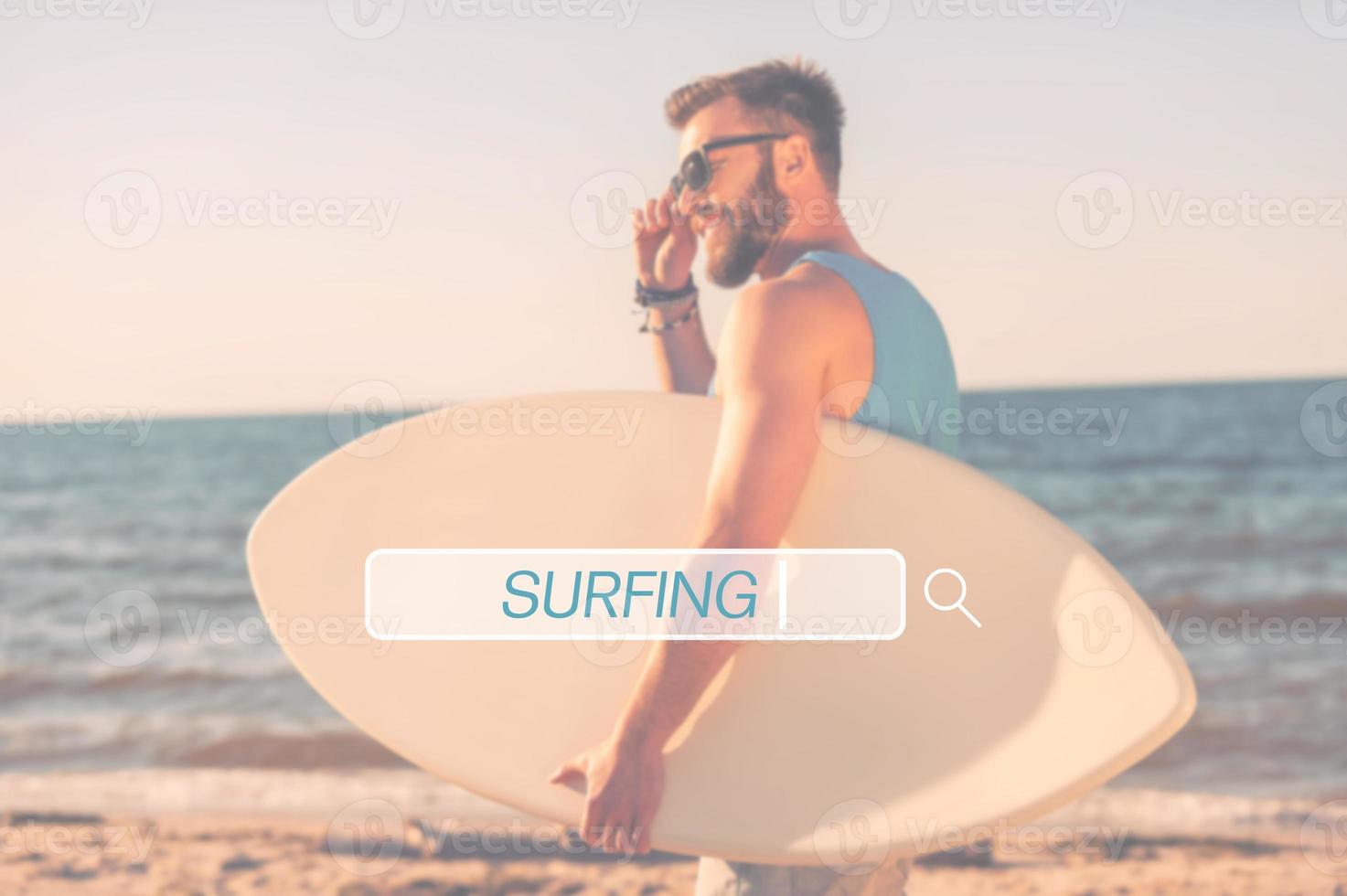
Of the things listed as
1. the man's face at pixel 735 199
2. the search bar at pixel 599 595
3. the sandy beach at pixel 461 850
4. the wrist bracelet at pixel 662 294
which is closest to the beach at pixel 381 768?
the sandy beach at pixel 461 850

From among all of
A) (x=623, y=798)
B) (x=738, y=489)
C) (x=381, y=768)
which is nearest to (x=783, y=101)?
(x=738, y=489)

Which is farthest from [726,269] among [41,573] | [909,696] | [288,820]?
[41,573]

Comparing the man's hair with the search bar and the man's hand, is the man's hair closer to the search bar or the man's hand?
the search bar

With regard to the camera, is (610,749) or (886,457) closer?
(610,749)

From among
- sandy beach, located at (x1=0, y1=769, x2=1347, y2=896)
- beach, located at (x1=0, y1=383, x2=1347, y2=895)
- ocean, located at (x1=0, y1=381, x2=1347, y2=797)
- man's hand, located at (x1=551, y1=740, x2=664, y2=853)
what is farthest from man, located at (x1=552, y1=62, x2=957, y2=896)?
ocean, located at (x1=0, y1=381, x2=1347, y2=797)

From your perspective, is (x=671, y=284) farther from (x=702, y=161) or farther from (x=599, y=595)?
(x=599, y=595)

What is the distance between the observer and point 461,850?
3.79 meters

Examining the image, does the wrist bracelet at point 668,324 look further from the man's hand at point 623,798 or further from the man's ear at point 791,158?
the man's hand at point 623,798

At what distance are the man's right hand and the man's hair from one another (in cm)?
25

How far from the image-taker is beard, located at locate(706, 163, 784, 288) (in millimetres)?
1514

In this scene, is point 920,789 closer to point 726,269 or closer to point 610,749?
point 610,749

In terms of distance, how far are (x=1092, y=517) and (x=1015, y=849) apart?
10686 mm

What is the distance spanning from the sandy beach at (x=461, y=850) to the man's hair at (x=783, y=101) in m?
2.42

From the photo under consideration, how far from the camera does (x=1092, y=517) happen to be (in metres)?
13.5
